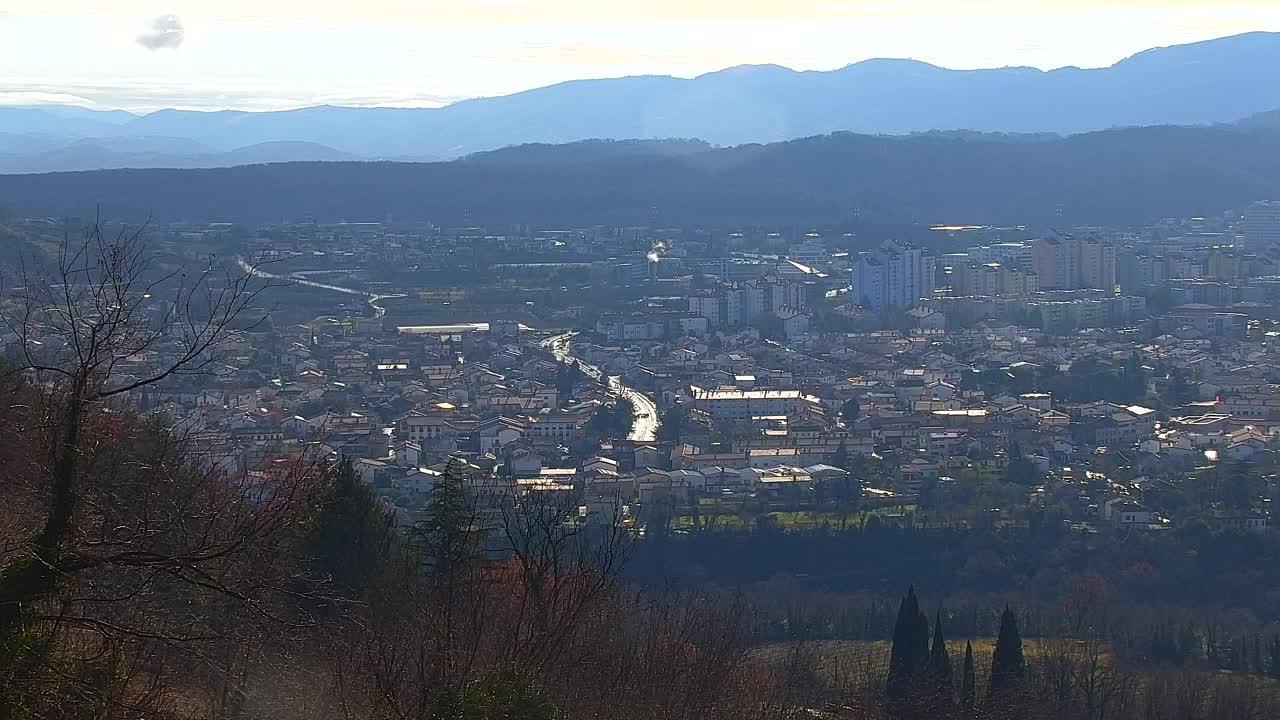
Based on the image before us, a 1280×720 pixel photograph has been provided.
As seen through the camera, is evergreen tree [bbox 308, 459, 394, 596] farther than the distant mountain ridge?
No

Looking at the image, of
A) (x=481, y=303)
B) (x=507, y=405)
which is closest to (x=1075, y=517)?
(x=507, y=405)

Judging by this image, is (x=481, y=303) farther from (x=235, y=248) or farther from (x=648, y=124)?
(x=648, y=124)

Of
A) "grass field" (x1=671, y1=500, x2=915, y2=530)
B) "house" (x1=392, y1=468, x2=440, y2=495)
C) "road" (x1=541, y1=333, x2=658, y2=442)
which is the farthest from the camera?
"road" (x1=541, y1=333, x2=658, y2=442)

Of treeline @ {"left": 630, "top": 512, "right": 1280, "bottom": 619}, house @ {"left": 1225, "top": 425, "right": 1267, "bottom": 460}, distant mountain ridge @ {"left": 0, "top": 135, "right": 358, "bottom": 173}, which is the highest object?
distant mountain ridge @ {"left": 0, "top": 135, "right": 358, "bottom": 173}

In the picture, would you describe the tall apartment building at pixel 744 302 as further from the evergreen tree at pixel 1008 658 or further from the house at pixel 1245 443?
the evergreen tree at pixel 1008 658

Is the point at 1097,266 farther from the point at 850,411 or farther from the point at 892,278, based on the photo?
the point at 850,411

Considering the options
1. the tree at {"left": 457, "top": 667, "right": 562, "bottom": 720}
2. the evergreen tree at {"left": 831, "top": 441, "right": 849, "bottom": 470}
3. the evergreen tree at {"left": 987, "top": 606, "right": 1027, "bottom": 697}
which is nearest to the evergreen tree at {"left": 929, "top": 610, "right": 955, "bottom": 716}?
the evergreen tree at {"left": 987, "top": 606, "right": 1027, "bottom": 697}

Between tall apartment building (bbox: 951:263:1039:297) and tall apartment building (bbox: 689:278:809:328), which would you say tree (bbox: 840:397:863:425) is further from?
tall apartment building (bbox: 951:263:1039:297)
